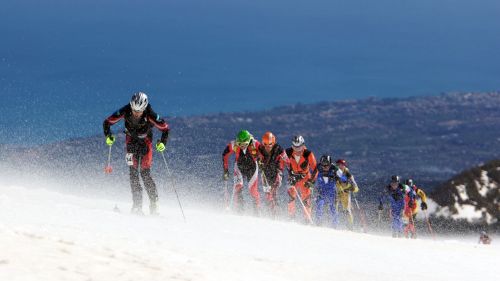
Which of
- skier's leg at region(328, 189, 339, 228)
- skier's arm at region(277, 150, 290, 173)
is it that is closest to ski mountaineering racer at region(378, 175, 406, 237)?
skier's leg at region(328, 189, 339, 228)

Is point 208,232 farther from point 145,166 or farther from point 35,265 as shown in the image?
point 35,265

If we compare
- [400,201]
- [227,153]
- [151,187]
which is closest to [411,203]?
[400,201]

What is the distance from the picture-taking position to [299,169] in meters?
25.5

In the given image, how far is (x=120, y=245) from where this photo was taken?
12664 millimetres

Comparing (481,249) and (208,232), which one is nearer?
(208,232)

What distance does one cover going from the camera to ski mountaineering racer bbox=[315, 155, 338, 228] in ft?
86.0

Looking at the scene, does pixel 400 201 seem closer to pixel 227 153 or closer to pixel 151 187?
pixel 227 153

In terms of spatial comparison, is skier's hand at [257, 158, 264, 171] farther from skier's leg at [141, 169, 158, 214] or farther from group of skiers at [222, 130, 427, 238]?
skier's leg at [141, 169, 158, 214]

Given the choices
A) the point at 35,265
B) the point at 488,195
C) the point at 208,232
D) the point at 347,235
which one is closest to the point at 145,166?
the point at 208,232

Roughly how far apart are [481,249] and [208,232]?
7.28m

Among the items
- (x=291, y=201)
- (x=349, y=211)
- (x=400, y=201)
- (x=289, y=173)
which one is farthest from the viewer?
(x=400, y=201)

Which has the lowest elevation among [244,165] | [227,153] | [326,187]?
[326,187]

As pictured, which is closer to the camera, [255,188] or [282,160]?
[255,188]

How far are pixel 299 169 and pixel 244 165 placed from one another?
5.67 ft
